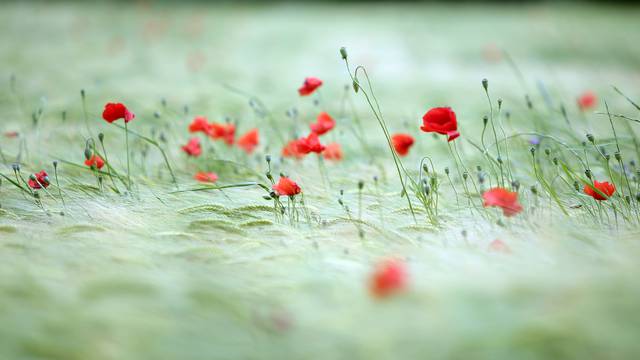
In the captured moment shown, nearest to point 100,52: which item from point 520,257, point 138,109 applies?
point 138,109

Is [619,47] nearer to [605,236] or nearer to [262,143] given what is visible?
[262,143]

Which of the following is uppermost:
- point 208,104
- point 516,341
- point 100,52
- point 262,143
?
point 100,52

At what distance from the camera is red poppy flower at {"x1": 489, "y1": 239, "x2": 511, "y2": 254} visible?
109cm

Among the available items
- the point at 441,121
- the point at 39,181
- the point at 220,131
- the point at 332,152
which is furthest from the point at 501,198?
the point at 39,181

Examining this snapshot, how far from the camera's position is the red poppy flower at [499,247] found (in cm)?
109

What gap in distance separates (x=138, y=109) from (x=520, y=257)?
1819 mm

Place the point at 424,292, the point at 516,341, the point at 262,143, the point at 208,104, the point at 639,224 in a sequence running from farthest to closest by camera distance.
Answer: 1. the point at 208,104
2. the point at 262,143
3. the point at 639,224
4. the point at 424,292
5. the point at 516,341

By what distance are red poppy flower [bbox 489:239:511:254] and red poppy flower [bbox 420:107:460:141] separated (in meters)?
0.28

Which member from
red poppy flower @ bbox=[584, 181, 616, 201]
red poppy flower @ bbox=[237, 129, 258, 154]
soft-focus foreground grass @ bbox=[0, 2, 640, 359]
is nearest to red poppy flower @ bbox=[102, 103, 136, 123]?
soft-focus foreground grass @ bbox=[0, 2, 640, 359]

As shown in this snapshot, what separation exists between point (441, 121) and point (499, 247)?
34cm

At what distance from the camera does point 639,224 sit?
122 centimetres

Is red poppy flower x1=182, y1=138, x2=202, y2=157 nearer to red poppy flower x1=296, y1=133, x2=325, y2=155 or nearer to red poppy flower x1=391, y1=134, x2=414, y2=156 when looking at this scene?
red poppy flower x1=296, y1=133, x2=325, y2=155

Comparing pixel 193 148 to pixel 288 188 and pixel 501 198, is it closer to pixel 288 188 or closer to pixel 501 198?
pixel 288 188

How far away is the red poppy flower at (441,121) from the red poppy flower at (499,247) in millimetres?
282
